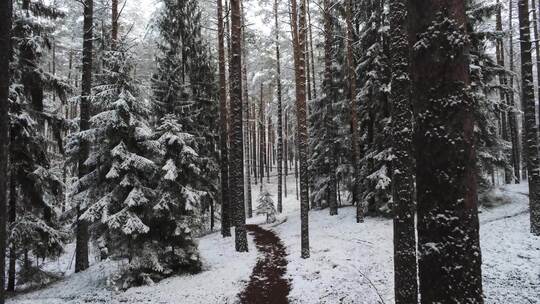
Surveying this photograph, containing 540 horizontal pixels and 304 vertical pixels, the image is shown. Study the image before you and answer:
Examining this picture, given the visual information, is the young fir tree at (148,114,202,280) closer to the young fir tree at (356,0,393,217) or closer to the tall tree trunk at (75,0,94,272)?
the tall tree trunk at (75,0,94,272)

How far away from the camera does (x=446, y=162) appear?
245 cm

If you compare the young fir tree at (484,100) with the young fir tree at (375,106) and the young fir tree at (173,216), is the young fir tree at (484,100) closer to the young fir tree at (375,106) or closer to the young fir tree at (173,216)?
the young fir tree at (375,106)

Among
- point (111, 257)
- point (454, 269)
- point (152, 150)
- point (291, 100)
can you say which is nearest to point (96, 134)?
point (152, 150)

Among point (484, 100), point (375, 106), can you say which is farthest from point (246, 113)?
point (484, 100)

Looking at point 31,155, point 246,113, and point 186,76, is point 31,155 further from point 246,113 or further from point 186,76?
point 246,113

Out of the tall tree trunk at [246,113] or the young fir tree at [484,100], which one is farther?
the tall tree trunk at [246,113]

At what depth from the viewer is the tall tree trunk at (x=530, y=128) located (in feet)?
39.2

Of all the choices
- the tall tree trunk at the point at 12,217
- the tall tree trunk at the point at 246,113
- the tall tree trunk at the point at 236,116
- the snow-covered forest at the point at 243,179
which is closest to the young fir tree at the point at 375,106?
the snow-covered forest at the point at 243,179

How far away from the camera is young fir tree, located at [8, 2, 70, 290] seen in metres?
12.6

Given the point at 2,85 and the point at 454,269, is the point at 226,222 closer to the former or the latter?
the point at 2,85

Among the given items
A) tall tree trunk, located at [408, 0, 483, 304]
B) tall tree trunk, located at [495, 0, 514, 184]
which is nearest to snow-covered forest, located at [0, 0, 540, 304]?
tall tree trunk, located at [408, 0, 483, 304]

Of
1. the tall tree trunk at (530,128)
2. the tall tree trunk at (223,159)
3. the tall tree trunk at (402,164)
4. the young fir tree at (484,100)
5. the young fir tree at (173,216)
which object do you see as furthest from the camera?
the tall tree trunk at (223,159)

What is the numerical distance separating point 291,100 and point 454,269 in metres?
37.7

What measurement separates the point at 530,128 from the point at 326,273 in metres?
8.84
